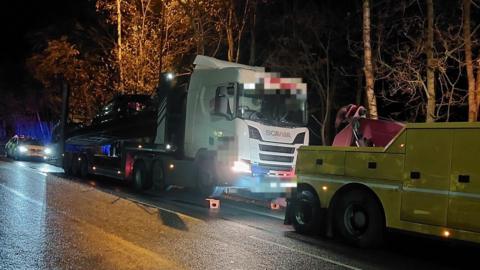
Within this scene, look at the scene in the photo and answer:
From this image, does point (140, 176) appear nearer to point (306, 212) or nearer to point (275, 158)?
point (275, 158)

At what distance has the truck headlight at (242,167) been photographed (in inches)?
502

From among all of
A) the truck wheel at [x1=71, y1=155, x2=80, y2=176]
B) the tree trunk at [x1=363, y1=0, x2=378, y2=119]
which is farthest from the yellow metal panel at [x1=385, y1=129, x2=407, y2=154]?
the truck wheel at [x1=71, y1=155, x2=80, y2=176]

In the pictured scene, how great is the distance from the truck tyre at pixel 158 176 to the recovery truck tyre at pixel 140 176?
1.34 feet

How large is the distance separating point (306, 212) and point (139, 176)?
825cm

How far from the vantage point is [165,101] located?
16312 mm

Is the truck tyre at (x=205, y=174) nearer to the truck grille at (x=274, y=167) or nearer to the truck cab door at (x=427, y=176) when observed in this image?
the truck grille at (x=274, y=167)

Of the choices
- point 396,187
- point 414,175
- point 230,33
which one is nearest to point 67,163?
point 230,33

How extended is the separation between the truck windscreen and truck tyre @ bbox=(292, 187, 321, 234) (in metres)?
3.11

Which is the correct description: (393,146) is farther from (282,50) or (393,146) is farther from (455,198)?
(282,50)

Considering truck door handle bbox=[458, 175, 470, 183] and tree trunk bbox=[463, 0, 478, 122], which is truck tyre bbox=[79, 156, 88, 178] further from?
truck door handle bbox=[458, 175, 470, 183]

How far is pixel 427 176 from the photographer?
8.05m

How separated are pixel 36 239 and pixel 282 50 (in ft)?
55.9

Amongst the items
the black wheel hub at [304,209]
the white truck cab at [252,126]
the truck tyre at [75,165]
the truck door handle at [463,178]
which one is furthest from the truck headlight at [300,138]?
the truck tyre at [75,165]

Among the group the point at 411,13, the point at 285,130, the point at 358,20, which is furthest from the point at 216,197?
the point at 358,20
